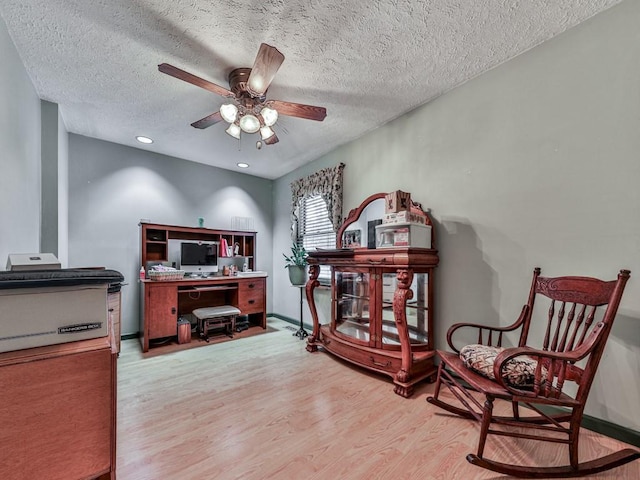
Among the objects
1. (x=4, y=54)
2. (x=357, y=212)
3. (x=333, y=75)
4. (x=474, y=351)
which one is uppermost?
(x=333, y=75)

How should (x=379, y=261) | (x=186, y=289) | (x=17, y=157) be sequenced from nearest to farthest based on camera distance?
(x=17, y=157), (x=379, y=261), (x=186, y=289)

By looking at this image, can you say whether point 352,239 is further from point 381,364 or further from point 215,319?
point 215,319

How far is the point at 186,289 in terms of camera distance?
3619mm

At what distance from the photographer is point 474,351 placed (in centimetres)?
177

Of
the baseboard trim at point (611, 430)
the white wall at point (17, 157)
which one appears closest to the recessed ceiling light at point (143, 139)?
the white wall at point (17, 157)

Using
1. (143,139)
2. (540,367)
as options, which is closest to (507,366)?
(540,367)

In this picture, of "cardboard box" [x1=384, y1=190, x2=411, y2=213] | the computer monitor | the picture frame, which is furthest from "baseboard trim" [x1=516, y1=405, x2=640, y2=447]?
the computer monitor

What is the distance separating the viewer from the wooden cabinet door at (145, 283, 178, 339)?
3232mm

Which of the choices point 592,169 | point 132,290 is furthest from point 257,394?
point 592,169

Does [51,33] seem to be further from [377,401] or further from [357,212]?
[377,401]

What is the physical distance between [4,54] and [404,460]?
343cm

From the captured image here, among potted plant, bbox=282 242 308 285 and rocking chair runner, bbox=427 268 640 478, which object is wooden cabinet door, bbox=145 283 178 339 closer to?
potted plant, bbox=282 242 308 285

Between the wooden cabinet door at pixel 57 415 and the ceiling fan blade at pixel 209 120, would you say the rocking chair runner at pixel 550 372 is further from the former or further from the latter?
the ceiling fan blade at pixel 209 120

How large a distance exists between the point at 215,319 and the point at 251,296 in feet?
1.95
